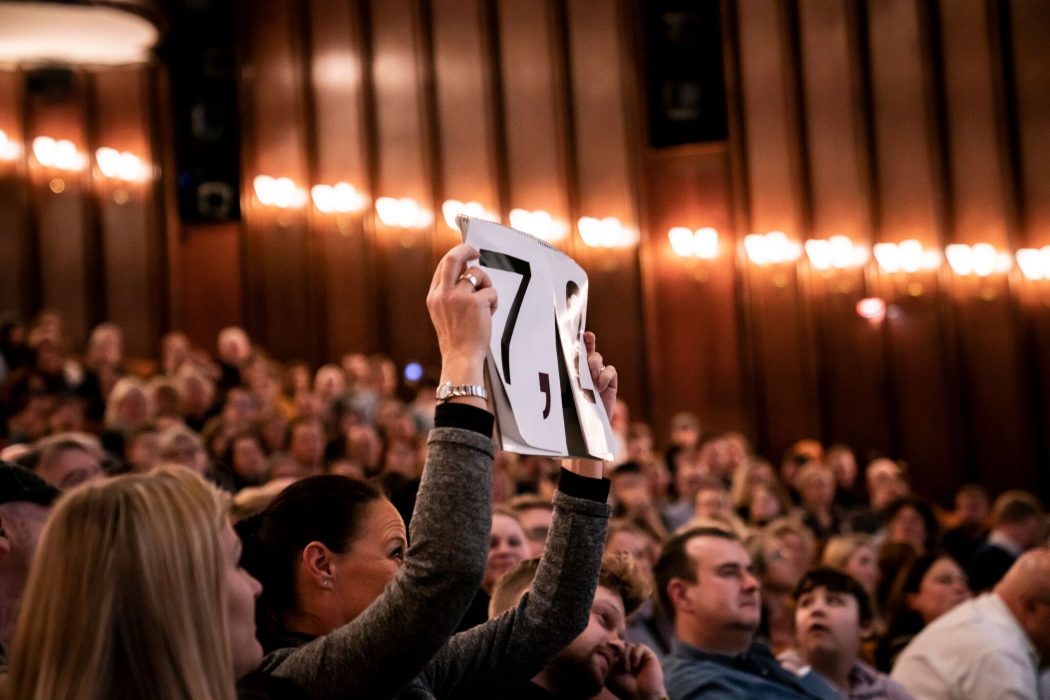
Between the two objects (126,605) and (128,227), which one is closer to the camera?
(126,605)

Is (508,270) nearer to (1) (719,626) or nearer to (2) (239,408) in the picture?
(1) (719,626)

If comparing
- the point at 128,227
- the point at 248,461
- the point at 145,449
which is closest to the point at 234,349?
the point at 128,227

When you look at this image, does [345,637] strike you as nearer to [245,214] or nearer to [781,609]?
[781,609]

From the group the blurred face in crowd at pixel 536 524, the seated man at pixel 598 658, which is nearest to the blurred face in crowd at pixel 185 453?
the blurred face in crowd at pixel 536 524

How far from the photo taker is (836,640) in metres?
3.48

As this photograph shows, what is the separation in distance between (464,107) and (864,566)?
7.14 metres

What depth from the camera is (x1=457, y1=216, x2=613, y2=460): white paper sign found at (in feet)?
5.65

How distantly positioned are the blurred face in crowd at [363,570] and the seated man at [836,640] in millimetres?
1878

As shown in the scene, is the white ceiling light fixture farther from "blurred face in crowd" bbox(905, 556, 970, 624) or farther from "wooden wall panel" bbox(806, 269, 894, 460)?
"wooden wall panel" bbox(806, 269, 894, 460)

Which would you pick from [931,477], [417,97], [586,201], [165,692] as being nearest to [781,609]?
[165,692]

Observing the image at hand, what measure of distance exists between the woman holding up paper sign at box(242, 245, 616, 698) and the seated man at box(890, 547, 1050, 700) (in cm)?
202

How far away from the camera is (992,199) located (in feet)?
33.0

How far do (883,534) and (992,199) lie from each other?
4113mm

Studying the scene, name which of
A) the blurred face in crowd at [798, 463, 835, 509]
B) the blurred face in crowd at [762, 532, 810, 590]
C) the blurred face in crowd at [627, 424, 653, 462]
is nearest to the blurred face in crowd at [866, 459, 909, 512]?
the blurred face in crowd at [798, 463, 835, 509]
